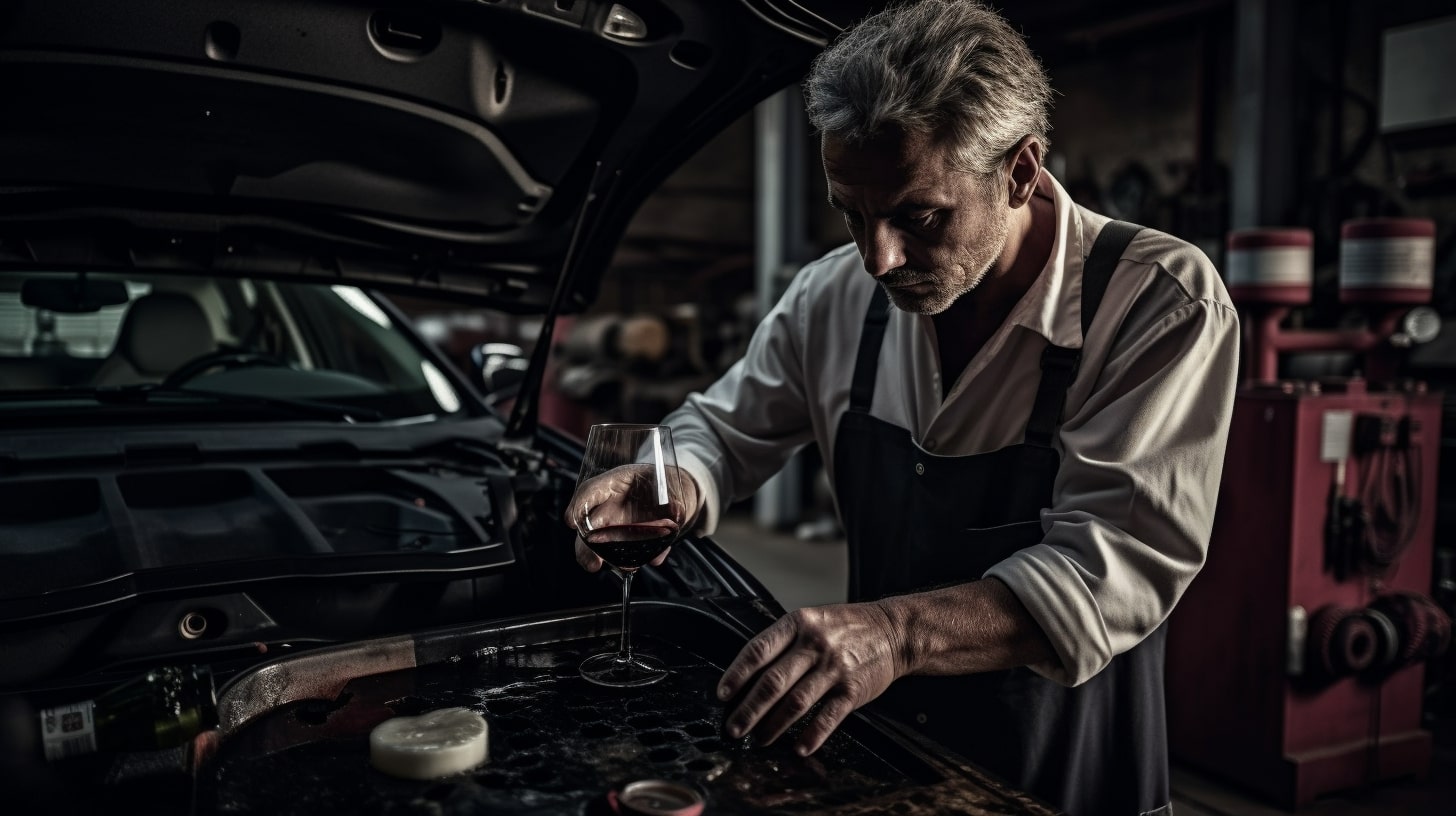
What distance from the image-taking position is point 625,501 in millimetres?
1193

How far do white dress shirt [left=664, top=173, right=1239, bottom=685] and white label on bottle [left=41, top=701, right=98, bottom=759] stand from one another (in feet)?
2.61

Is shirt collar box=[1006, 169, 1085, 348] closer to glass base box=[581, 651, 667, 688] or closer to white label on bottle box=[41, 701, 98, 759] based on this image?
glass base box=[581, 651, 667, 688]

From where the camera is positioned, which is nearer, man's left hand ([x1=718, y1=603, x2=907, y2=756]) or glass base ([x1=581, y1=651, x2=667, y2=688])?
man's left hand ([x1=718, y1=603, x2=907, y2=756])

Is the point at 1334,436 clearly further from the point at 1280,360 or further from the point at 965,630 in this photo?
the point at 965,630

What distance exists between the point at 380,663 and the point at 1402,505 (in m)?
2.88

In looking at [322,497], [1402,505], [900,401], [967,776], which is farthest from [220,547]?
[1402,505]

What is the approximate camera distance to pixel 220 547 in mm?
1530

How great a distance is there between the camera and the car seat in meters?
1.97

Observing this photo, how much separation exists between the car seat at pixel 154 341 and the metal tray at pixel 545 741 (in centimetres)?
110

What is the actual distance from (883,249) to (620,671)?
1.95 feet

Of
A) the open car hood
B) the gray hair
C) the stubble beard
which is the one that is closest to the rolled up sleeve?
the stubble beard

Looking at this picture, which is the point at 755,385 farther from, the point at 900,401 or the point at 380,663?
the point at 380,663

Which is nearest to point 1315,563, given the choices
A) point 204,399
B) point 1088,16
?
point 204,399

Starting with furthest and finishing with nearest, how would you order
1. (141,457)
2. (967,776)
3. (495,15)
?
1. (141,457)
2. (495,15)
3. (967,776)
